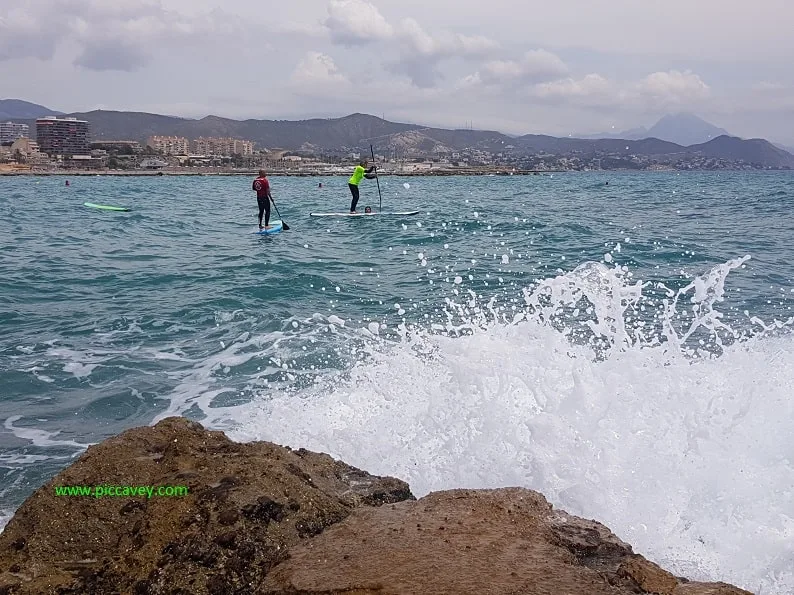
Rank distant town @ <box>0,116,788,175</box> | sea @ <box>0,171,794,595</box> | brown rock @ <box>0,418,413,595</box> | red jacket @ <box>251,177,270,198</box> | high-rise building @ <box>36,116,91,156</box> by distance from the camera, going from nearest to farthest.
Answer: brown rock @ <box>0,418,413,595</box>
sea @ <box>0,171,794,595</box>
red jacket @ <box>251,177,270,198</box>
distant town @ <box>0,116,788,175</box>
high-rise building @ <box>36,116,91,156</box>

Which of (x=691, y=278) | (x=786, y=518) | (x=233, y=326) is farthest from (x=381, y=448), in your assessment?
(x=691, y=278)

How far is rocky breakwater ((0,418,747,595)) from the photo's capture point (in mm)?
2855

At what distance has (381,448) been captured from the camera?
17.7 ft

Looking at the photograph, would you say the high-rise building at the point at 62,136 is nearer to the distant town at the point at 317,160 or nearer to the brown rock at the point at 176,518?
the distant town at the point at 317,160

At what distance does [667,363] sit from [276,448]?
4045 mm

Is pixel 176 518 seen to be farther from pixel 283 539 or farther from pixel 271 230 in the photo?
pixel 271 230

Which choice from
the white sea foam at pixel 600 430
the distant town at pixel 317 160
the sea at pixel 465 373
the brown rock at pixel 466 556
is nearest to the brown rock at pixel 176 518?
the brown rock at pixel 466 556

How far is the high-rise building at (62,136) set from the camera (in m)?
162

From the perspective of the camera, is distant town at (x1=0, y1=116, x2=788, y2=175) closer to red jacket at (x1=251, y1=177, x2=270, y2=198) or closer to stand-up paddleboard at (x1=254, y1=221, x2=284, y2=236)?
stand-up paddleboard at (x1=254, y1=221, x2=284, y2=236)

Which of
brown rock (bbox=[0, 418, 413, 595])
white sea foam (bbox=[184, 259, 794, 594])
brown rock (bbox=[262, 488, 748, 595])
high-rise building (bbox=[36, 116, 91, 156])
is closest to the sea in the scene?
white sea foam (bbox=[184, 259, 794, 594])

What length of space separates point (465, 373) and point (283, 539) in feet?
9.75

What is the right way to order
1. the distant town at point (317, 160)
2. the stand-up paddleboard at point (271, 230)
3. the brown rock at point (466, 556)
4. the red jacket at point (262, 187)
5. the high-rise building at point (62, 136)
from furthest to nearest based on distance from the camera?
the high-rise building at point (62, 136), the distant town at point (317, 160), the stand-up paddleboard at point (271, 230), the red jacket at point (262, 187), the brown rock at point (466, 556)

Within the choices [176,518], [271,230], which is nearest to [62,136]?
[271,230]

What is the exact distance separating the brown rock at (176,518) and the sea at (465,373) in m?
1.46
